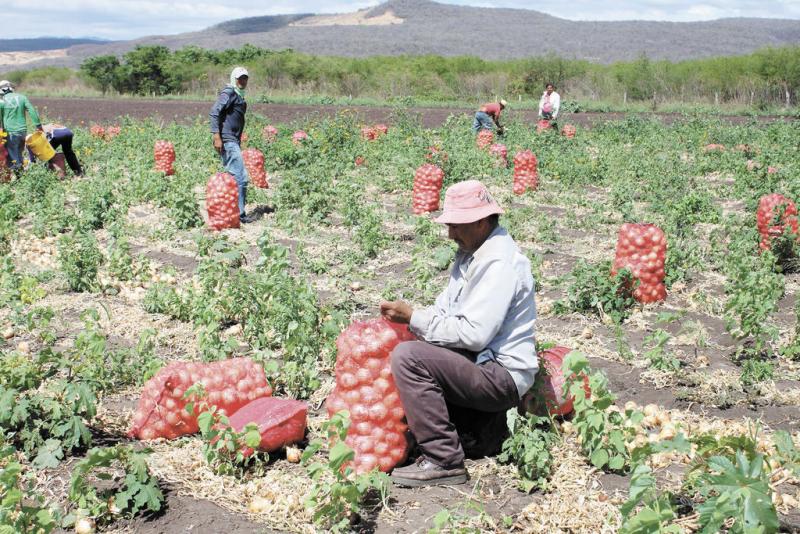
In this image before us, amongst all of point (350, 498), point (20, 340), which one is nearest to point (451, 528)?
point (350, 498)

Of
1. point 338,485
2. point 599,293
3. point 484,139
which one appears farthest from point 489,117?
point 338,485

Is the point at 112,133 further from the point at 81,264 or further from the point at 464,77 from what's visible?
the point at 464,77

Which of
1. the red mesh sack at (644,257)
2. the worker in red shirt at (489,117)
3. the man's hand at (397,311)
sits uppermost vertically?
the worker in red shirt at (489,117)

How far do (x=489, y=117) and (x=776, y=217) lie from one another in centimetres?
941

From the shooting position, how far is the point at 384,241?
27.3 feet

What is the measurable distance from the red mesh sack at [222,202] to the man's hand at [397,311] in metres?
5.79

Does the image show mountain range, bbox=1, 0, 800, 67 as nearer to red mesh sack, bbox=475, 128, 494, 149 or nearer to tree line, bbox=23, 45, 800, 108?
tree line, bbox=23, 45, 800, 108

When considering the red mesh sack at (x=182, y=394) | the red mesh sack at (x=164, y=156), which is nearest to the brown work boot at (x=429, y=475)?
the red mesh sack at (x=182, y=394)

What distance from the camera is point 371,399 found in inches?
147

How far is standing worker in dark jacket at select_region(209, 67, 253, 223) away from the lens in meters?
9.31

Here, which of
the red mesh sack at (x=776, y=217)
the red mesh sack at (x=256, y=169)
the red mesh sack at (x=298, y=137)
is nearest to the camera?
the red mesh sack at (x=776, y=217)

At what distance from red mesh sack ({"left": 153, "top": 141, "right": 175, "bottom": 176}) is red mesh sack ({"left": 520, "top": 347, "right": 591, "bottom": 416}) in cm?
960

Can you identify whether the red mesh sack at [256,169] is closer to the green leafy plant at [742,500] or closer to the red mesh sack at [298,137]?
the red mesh sack at [298,137]

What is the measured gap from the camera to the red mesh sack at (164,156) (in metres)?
12.5
